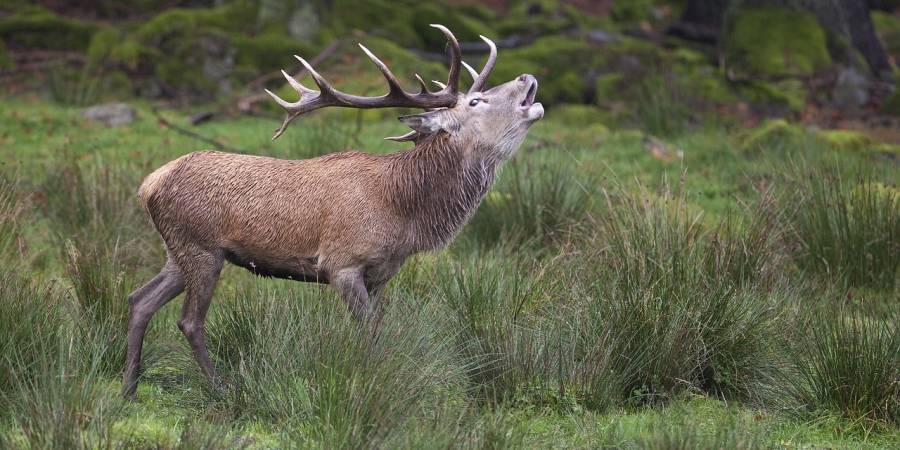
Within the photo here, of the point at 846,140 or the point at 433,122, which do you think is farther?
the point at 846,140

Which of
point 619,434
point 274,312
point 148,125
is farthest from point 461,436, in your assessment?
point 148,125

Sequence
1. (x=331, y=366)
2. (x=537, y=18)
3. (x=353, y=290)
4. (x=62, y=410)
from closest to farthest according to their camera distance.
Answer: (x=62, y=410) → (x=331, y=366) → (x=353, y=290) → (x=537, y=18)

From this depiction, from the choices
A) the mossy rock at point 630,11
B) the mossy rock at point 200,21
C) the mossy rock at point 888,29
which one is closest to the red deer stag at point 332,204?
the mossy rock at point 200,21

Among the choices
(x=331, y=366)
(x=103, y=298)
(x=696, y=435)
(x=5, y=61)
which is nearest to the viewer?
(x=696, y=435)

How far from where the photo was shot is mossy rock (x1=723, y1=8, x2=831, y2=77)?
1502 cm

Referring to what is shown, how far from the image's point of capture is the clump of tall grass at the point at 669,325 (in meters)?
6.16

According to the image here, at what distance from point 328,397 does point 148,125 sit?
8.06 m

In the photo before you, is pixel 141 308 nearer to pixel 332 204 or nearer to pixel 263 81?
pixel 332 204

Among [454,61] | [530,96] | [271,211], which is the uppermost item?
[454,61]

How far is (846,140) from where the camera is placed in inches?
476

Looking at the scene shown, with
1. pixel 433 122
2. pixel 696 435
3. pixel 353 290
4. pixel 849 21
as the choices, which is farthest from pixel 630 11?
pixel 696 435

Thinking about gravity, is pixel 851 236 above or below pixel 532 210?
above

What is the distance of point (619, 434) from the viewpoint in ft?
17.7

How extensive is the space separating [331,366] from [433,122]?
1.69 metres
